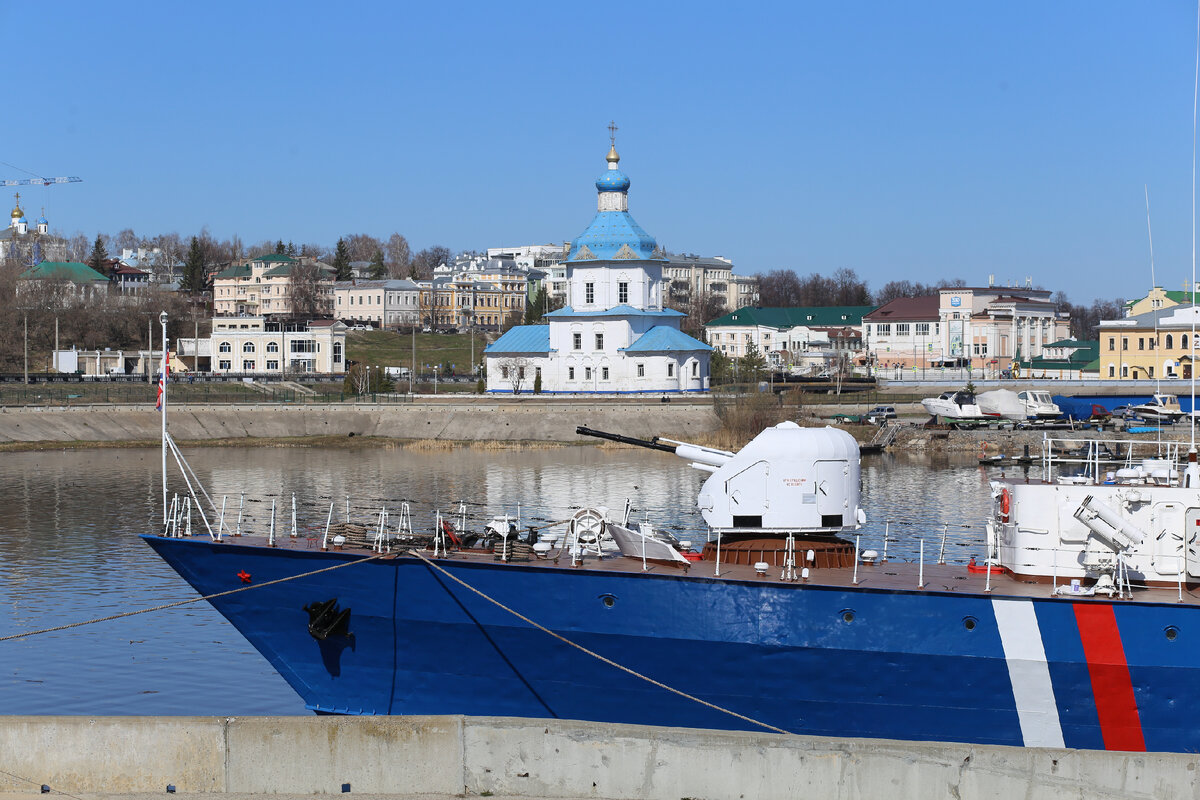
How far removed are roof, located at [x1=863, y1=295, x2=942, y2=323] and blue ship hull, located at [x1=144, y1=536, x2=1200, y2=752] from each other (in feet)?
417

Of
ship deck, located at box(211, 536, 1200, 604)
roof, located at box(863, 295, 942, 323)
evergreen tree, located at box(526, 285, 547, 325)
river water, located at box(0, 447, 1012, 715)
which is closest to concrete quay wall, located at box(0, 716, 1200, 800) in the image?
ship deck, located at box(211, 536, 1200, 604)

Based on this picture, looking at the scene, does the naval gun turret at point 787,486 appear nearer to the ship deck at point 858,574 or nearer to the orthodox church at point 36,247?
the ship deck at point 858,574

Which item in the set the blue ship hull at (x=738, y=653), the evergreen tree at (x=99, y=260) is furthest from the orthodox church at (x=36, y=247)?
the blue ship hull at (x=738, y=653)

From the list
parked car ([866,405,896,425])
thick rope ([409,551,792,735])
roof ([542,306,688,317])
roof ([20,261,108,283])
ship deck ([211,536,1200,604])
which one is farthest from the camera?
roof ([20,261,108,283])

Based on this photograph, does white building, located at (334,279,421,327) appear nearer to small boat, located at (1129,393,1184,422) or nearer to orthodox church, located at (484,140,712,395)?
orthodox church, located at (484,140,712,395)

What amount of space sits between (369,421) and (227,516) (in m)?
37.4

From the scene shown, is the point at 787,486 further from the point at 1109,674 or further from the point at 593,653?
the point at 1109,674

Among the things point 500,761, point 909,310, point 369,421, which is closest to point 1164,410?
point 369,421

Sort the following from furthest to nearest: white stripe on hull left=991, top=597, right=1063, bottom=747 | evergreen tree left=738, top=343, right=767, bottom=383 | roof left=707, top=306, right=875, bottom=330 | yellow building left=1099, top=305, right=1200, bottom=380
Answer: roof left=707, top=306, right=875, bottom=330 < evergreen tree left=738, top=343, right=767, bottom=383 < yellow building left=1099, top=305, right=1200, bottom=380 < white stripe on hull left=991, top=597, right=1063, bottom=747

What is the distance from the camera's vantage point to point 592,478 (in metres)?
55.3

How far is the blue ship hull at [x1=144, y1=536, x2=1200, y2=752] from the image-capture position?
17.5 metres

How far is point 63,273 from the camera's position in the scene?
15412 cm

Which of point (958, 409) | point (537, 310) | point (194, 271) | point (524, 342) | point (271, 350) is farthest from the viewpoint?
point (194, 271)

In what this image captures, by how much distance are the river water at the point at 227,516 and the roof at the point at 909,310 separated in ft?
252
